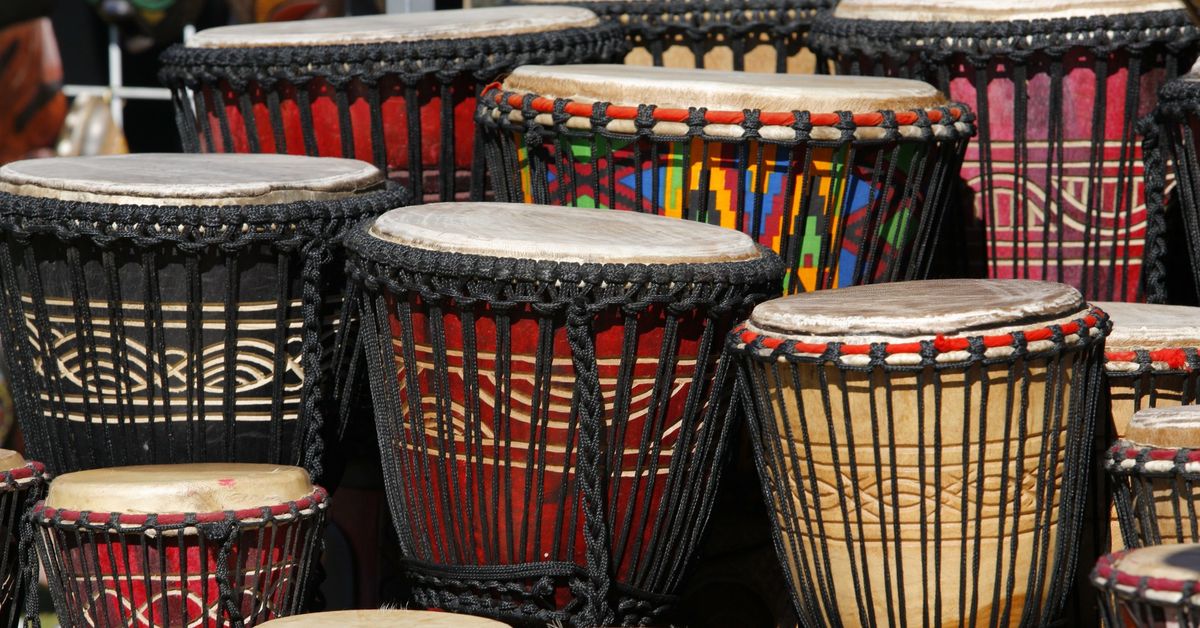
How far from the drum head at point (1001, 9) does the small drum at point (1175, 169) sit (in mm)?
238

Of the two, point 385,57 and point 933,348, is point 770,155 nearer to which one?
point 933,348

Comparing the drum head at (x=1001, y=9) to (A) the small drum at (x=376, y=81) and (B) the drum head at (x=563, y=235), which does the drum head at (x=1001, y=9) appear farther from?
(B) the drum head at (x=563, y=235)

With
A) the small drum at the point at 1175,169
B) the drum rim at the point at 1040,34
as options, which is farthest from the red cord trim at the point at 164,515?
the small drum at the point at 1175,169

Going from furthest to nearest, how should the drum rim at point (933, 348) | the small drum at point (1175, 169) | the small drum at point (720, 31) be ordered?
the small drum at point (720, 31), the small drum at point (1175, 169), the drum rim at point (933, 348)

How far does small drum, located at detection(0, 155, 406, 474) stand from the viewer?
265 centimetres

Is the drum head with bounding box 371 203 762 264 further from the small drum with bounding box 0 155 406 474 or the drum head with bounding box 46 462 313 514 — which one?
the drum head with bounding box 46 462 313 514

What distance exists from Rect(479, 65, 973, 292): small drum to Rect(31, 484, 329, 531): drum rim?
2.58 feet

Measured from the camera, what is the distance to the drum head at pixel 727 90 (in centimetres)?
262

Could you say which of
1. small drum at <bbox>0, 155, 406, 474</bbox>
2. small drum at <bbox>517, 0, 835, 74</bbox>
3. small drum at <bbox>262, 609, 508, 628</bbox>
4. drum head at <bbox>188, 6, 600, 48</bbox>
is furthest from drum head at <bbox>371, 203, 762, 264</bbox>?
small drum at <bbox>517, 0, 835, 74</bbox>

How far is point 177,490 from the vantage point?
2.39m

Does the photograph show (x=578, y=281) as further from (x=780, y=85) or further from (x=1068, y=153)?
(x=1068, y=153)

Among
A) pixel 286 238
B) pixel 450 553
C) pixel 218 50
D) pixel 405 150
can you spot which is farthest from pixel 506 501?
pixel 218 50

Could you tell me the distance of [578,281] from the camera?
7.60ft

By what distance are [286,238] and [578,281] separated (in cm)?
65
